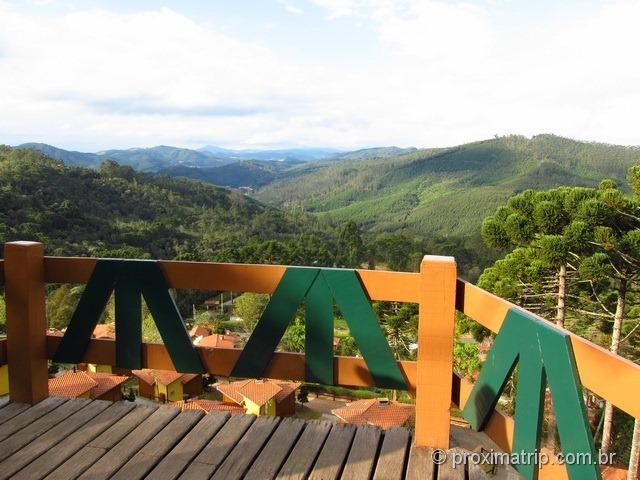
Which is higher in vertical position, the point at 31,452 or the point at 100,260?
the point at 100,260

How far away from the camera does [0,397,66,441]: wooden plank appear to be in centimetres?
241

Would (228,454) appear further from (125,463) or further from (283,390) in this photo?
(283,390)

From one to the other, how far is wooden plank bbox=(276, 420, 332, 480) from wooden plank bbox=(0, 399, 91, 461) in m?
1.23

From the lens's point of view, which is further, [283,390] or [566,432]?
[283,390]

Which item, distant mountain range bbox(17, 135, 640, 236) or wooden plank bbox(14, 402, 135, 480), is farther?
distant mountain range bbox(17, 135, 640, 236)

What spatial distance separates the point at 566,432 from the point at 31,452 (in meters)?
2.22

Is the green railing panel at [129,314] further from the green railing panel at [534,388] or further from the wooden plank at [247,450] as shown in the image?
the green railing panel at [534,388]

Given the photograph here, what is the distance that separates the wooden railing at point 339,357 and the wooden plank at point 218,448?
0.26 meters

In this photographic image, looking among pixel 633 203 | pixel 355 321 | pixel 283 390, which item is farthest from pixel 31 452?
pixel 283 390

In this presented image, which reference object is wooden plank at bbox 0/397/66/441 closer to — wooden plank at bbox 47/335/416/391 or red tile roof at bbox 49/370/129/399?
wooden plank at bbox 47/335/416/391

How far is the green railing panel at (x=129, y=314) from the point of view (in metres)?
2.57

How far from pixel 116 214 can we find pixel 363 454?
74876 mm

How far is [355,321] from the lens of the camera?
2355 mm

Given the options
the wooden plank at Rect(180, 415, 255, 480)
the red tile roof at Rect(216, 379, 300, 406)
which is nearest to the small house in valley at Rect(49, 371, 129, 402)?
the red tile roof at Rect(216, 379, 300, 406)
